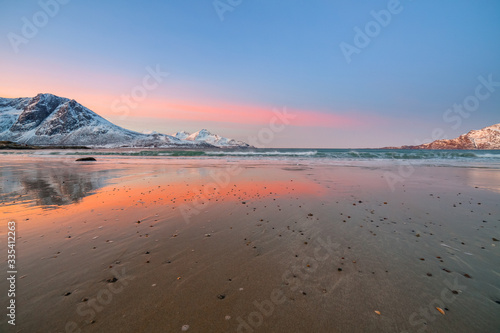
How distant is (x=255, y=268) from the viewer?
14.5 feet

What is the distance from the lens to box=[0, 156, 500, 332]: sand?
310 cm

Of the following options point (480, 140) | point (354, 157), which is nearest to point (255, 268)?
point (354, 157)

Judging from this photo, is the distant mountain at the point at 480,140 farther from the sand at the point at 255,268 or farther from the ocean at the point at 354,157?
the sand at the point at 255,268

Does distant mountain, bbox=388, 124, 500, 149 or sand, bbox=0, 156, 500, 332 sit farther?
distant mountain, bbox=388, 124, 500, 149

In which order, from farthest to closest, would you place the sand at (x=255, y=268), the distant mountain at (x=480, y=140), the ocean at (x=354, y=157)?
the distant mountain at (x=480, y=140) → the ocean at (x=354, y=157) → the sand at (x=255, y=268)

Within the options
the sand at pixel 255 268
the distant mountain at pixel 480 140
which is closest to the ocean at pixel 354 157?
the sand at pixel 255 268

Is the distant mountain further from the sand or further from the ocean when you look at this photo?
the sand

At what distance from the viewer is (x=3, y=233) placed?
617 centimetres

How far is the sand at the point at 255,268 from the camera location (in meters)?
3.10

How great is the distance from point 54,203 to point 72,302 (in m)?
8.32

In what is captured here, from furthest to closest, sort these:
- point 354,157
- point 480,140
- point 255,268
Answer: point 480,140 → point 354,157 → point 255,268

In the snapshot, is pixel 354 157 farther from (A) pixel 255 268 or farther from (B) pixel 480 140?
(B) pixel 480 140

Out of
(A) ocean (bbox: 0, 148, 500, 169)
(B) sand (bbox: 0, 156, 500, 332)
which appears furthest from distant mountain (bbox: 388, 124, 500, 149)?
(B) sand (bbox: 0, 156, 500, 332)

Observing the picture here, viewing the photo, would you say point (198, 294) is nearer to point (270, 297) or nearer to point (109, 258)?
point (270, 297)
